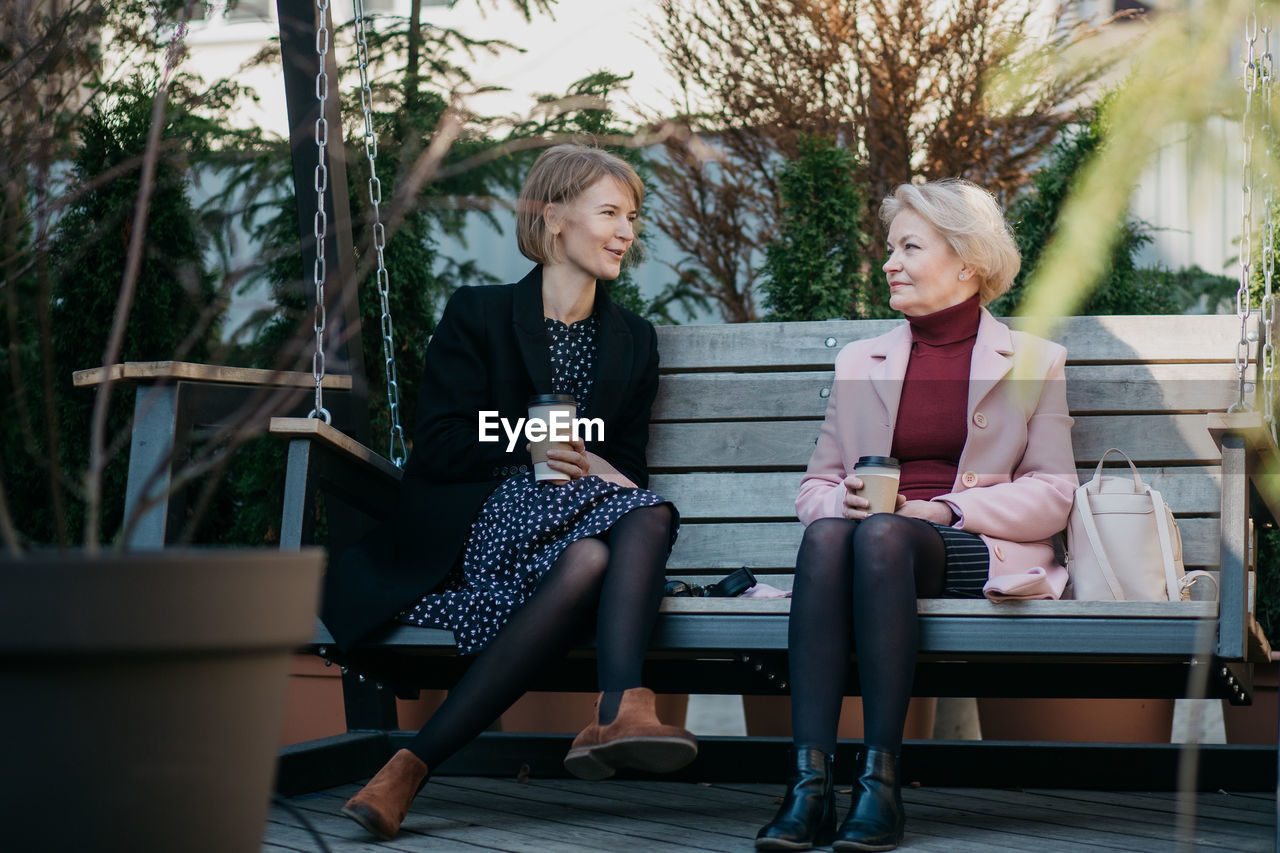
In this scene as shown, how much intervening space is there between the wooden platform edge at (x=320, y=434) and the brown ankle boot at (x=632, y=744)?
75cm

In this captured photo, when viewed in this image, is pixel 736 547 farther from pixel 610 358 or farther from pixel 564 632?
pixel 564 632

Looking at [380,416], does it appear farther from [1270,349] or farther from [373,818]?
[1270,349]

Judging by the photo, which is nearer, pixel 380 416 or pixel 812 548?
pixel 812 548

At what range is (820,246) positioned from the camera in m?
3.86

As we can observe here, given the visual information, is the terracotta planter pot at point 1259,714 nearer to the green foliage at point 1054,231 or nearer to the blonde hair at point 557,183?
the green foliage at point 1054,231

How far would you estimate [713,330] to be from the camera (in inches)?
118

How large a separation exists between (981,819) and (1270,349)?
3.60ft

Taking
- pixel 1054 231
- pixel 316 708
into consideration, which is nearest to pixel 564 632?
pixel 316 708

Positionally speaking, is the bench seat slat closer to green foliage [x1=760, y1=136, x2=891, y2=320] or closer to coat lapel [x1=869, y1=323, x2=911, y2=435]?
coat lapel [x1=869, y1=323, x2=911, y2=435]

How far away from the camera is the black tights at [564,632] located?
6.89 feet

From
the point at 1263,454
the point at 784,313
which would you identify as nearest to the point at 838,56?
the point at 784,313

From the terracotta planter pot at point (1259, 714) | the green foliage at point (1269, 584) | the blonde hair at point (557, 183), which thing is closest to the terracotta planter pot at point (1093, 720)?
the terracotta planter pot at point (1259, 714)

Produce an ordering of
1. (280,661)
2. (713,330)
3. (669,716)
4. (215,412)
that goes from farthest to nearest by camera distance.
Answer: (669,716) < (713,330) < (215,412) < (280,661)

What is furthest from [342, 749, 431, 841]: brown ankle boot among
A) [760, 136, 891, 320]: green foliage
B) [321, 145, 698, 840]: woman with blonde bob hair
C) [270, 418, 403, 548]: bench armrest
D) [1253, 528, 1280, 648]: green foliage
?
[1253, 528, 1280, 648]: green foliage
